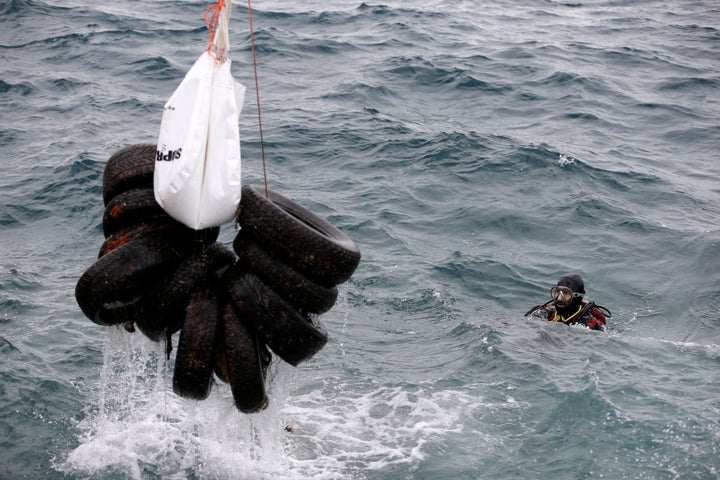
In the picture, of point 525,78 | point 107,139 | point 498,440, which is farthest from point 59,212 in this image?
point 525,78

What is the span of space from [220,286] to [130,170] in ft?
3.96

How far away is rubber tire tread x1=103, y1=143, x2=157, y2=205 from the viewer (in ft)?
22.6

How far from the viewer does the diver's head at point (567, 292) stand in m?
11.7

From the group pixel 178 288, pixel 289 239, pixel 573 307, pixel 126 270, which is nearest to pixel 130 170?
pixel 126 270

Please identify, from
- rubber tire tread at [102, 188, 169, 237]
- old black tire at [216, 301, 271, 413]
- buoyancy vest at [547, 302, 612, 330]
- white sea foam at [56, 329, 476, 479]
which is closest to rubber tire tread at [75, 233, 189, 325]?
rubber tire tread at [102, 188, 169, 237]

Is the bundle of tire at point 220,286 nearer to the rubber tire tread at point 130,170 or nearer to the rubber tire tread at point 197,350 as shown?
the rubber tire tread at point 197,350

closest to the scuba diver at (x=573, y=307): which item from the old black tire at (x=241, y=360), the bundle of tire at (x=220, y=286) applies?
the bundle of tire at (x=220, y=286)

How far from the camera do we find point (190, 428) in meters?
8.91

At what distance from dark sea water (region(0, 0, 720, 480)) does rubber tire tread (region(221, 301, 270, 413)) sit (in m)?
0.68

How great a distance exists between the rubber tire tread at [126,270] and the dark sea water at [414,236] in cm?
84

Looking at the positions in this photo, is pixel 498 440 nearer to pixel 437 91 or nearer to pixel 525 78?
pixel 437 91

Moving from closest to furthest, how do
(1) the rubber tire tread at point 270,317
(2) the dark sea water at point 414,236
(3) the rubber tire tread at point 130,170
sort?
(1) the rubber tire tread at point 270,317 → (3) the rubber tire tread at point 130,170 → (2) the dark sea water at point 414,236

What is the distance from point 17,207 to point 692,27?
76.8ft

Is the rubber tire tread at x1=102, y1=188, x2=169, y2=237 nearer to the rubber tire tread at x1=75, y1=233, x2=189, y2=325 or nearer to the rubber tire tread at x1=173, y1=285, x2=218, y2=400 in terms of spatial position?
the rubber tire tread at x1=75, y1=233, x2=189, y2=325
